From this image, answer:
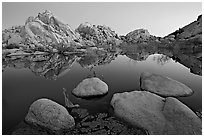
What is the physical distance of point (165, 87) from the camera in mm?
16547

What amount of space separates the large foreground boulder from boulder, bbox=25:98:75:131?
3.64 m

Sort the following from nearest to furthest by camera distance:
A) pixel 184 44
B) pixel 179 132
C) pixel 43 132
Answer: pixel 179 132
pixel 43 132
pixel 184 44

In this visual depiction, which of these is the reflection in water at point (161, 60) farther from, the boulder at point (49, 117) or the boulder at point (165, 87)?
the boulder at point (49, 117)

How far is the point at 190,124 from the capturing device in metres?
9.41

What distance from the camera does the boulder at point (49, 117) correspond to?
1012 centimetres

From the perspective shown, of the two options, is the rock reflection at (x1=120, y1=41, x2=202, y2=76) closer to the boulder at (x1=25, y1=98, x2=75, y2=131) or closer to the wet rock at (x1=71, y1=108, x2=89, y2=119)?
the wet rock at (x1=71, y1=108, x2=89, y2=119)

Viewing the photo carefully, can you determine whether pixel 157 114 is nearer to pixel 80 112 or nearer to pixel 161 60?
pixel 80 112

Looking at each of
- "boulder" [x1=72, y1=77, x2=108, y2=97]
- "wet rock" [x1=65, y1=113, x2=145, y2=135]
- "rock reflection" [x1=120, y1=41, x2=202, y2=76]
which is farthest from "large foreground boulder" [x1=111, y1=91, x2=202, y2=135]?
"rock reflection" [x1=120, y1=41, x2=202, y2=76]

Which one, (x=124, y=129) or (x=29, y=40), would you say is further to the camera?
(x=29, y=40)

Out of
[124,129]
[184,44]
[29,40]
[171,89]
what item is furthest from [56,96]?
[29,40]

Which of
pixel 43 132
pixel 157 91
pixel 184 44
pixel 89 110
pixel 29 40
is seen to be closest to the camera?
pixel 43 132

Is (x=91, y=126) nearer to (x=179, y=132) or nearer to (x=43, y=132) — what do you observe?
(x=43, y=132)

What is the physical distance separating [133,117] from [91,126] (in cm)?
273

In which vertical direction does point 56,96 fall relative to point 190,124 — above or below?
below
